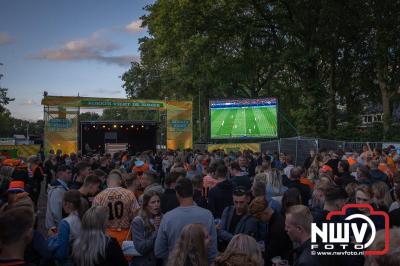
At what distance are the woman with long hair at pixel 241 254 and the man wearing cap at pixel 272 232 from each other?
1.62 meters

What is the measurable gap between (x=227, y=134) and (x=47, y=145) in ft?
34.6

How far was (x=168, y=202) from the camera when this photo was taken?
5980 millimetres

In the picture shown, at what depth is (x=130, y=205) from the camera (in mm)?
5508

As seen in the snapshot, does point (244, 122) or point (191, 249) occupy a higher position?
point (244, 122)

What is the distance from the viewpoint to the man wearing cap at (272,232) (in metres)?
4.76

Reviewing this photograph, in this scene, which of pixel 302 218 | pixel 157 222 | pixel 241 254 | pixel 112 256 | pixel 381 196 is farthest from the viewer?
pixel 381 196

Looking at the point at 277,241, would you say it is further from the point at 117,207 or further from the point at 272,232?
the point at 117,207

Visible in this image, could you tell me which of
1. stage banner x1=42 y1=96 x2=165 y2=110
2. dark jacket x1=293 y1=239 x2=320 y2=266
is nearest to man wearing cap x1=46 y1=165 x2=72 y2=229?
dark jacket x1=293 y1=239 x2=320 y2=266

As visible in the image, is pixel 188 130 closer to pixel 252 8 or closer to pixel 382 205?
pixel 252 8

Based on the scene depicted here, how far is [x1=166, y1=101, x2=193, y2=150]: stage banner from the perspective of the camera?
27.6 m

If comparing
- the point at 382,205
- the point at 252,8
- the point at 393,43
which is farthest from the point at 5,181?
the point at 393,43

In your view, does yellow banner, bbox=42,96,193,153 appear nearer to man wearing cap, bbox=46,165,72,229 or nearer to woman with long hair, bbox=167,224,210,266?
man wearing cap, bbox=46,165,72,229

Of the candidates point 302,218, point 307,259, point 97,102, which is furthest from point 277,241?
point 97,102

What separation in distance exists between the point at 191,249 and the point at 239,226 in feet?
5.87
